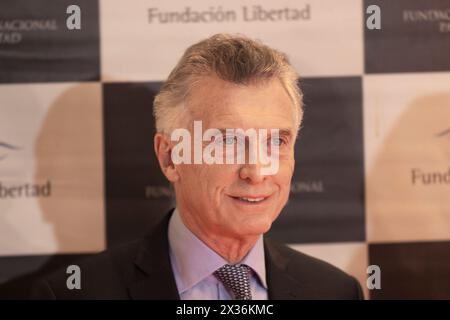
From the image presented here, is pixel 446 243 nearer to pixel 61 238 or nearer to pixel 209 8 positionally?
pixel 209 8

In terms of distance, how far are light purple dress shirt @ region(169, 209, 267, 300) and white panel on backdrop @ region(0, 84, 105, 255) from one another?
26cm

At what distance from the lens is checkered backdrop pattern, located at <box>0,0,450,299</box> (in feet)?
6.19

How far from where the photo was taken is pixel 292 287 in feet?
6.10

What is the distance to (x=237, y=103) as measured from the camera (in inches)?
68.2

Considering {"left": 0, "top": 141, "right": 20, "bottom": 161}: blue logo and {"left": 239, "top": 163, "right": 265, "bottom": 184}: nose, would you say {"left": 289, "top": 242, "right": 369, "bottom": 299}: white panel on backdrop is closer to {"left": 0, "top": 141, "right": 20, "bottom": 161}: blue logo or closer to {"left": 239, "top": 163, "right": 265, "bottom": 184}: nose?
{"left": 239, "top": 163, "right": 265, "bottom": 184}: nose

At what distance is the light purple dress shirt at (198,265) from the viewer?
Result: 1.77 meters

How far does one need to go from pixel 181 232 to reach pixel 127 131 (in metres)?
0.34

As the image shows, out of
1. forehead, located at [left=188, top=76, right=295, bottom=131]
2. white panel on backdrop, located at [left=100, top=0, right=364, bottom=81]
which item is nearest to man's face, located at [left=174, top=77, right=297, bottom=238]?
forehead, located at [left=188, top=76, right=295, bottom=131]

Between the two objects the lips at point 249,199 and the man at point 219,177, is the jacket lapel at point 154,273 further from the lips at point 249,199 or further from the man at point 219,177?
the lips at point 249,199

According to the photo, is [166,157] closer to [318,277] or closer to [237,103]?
[237,103]

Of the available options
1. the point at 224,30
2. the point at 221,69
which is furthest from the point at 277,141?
the point at 224,30

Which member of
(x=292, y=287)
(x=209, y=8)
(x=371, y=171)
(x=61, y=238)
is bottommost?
(x=292, y=287)

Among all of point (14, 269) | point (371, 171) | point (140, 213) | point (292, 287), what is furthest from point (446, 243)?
point (14, 269)

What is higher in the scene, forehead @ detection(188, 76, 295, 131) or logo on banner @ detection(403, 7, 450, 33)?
logo on banner @ detection(403, 7, 450, 33)
